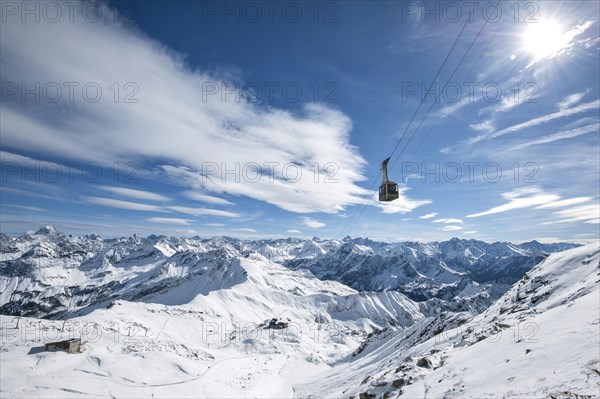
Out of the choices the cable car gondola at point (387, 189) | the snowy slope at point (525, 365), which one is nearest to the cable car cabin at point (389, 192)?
the cable car gondola at point (387, 189)

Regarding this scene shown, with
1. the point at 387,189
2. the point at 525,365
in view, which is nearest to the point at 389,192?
the point at 387,189

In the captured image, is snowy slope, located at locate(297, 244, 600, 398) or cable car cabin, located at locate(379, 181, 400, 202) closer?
snowy slope, located at locate(297, 244, 600, 398)

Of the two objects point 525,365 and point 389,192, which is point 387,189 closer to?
point 389,192

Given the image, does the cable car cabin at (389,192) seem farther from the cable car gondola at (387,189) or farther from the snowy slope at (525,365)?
the snowy slope at (525,365)

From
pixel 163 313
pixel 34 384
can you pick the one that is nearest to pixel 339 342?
pixel 163 313

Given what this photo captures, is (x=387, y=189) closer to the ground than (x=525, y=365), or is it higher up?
higher up

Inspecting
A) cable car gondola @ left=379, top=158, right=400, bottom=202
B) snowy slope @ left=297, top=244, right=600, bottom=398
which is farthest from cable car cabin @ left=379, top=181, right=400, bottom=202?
snowy slope @ left=297, top=244, right=600, bottom=398

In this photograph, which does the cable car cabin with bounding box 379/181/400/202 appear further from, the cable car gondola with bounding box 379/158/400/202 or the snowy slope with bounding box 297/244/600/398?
the snowy slope with bounding box 297/244/600/398

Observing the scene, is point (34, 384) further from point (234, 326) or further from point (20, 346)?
point (234, 326)
